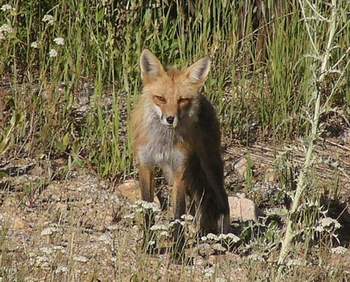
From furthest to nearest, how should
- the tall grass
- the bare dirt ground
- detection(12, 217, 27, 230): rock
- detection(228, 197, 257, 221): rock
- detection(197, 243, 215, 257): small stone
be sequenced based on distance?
the tall grass < detection(228, 197, 257, 221): rock < detection(12, 217, 27, 230): rock < detection(197, 243, 215, 257): small stone < the bare dirt ground

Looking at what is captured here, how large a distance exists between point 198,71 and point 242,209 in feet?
3.65

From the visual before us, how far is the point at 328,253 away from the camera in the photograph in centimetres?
611

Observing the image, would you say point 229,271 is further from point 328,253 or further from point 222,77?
point 222,77

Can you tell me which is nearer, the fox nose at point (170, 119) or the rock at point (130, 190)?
the fox nose at point (170, 119)

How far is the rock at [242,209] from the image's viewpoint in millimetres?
6793

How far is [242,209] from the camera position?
6840 mm

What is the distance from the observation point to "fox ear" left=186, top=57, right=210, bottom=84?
20.6 ft

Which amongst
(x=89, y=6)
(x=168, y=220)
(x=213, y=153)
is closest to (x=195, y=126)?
(x=213, y=153)

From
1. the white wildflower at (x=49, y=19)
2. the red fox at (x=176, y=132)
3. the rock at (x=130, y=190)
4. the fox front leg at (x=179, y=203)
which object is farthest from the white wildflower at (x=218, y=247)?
the white wildflower at (x=49, y=19)

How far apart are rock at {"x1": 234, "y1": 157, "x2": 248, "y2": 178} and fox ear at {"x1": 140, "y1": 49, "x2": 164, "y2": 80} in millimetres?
1498

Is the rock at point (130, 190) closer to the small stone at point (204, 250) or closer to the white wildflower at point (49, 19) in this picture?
the small stone at point (204, 250)

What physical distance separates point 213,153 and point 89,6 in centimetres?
233

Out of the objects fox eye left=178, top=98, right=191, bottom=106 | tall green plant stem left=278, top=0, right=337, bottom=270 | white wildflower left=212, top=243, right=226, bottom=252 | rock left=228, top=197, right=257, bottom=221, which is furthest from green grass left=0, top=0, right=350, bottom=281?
tall green plant stem left=278, top=0, right=337, bottom=270

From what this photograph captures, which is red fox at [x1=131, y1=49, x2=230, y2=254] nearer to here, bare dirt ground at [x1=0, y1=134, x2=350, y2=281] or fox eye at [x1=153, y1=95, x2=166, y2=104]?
fox eye at [x1=153, y1=95, x2=166, y2=104]
